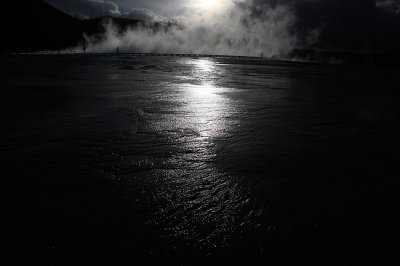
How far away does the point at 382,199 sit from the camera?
255 centimetres

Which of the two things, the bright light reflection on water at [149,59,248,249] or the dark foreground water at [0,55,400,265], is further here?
the bright light reflection on water at [149,59,248,249]

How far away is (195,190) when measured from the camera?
255 centimetres

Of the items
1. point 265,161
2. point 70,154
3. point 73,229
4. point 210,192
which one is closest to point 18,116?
point 70,154

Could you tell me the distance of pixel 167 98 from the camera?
710 cm

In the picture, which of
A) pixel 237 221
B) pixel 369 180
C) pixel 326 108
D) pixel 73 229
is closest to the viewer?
pixel 73 229

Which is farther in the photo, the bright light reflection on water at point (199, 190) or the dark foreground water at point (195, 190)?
the bright light reflection on water at point (199, 190)

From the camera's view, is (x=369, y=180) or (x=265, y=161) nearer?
(x=369, y=180)

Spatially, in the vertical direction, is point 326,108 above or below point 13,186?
above

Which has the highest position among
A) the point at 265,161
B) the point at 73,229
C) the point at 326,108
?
the point at 326,108

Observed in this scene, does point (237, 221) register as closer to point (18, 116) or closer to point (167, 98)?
point (18, 116)

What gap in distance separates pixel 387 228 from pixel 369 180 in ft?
3.00

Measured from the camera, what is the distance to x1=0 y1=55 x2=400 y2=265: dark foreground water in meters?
1.84

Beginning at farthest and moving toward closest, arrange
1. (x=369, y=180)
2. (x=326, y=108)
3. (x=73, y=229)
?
1. (x=326, y=108)
2. (x=369, y=180)
3. (x=73, y=229)

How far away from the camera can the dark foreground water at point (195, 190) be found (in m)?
1.84
